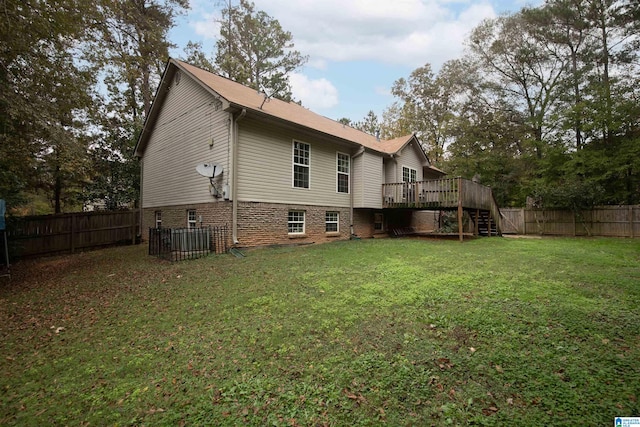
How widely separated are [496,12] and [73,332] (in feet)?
104

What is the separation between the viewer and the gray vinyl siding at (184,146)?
34.2ft

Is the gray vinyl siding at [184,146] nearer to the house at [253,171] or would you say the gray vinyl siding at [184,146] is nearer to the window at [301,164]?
the house at [253,171]

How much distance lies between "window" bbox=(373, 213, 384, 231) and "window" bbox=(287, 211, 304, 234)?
5.18m

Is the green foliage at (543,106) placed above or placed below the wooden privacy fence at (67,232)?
above

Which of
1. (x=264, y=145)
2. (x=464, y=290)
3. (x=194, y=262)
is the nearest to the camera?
(x=464, y=290)

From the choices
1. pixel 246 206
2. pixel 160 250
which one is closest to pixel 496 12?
pixel 246 206

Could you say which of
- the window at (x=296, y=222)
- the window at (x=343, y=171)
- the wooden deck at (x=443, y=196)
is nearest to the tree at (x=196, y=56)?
the window at (x=343, y=171)

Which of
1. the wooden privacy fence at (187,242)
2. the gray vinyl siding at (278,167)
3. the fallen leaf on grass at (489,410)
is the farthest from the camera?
the gray vinyl siding at (278,167)

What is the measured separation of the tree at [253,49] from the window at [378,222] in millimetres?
11979

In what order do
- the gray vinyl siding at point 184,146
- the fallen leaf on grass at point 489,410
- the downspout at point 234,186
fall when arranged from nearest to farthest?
the fallen leaf on grass at point 489,410
the downspout at point 234,186
the gray vinyl siding at point 184,146

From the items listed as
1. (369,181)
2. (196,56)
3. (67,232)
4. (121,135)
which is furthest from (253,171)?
(196,56)

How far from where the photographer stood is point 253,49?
72.7 feet

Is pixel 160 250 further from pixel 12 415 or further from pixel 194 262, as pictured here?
pixel 12 415

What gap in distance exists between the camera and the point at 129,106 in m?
19.2
